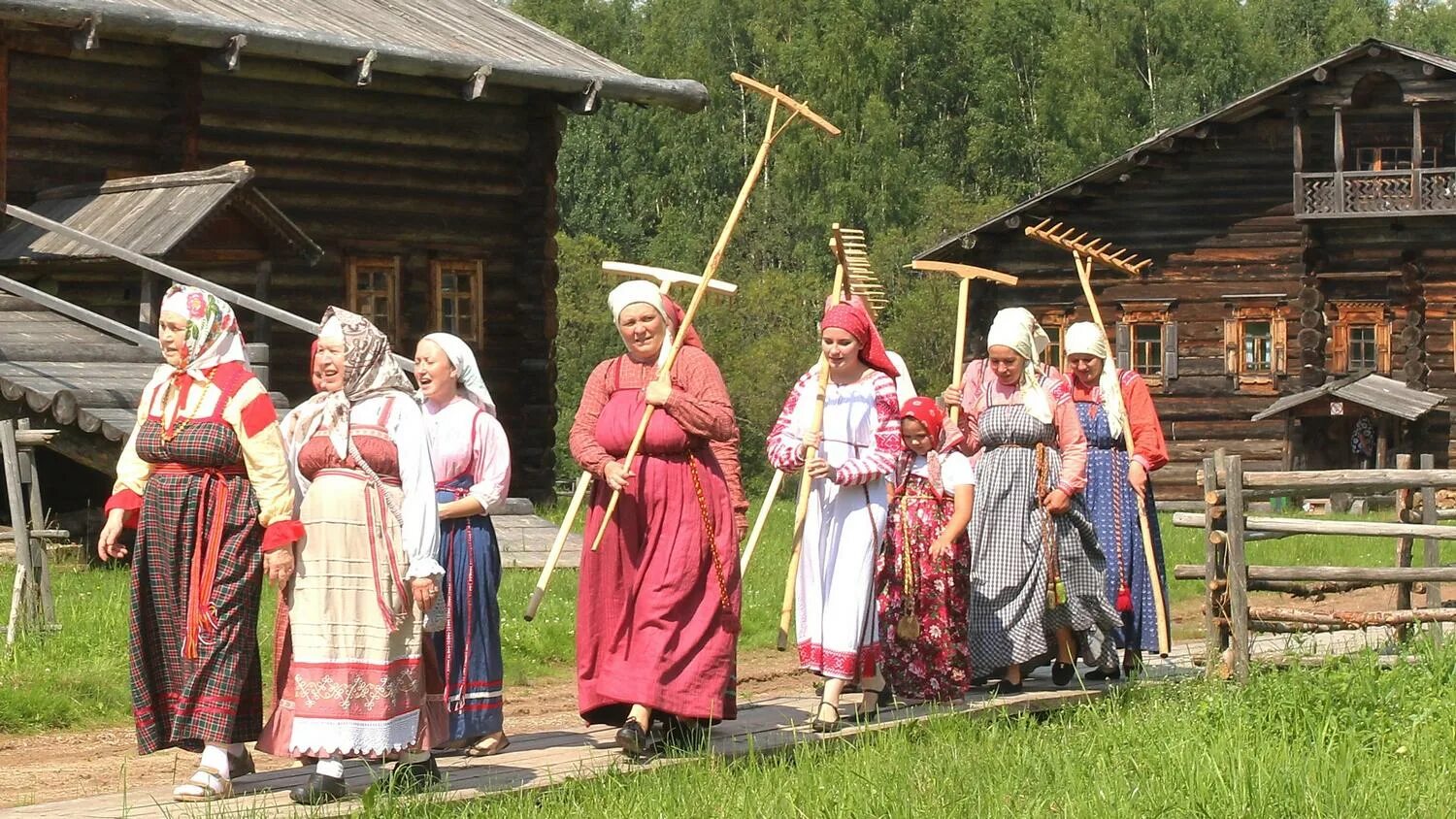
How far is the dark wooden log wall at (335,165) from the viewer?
50.1ft

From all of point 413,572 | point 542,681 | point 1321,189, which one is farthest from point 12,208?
point 1321,189

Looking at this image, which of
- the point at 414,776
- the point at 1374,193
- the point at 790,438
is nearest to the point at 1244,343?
the point at 1374,193

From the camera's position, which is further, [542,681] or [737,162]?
[737,162]

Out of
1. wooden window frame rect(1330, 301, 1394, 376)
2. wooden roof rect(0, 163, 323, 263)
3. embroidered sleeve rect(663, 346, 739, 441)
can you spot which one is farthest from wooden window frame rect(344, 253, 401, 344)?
wooden window frame rect(1330, 301, 1394, 376)

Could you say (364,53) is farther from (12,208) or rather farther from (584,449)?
(584,449)

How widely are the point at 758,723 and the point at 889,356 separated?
Result: 57.1 inches

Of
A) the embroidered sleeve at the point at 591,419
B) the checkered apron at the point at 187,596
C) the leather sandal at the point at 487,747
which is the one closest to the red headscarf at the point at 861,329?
the embroidered sleeve at the point at 591,419

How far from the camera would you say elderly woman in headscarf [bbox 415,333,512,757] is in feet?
23.8

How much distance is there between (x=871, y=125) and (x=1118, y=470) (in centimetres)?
3489

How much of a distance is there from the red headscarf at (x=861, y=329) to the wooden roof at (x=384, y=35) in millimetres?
7787

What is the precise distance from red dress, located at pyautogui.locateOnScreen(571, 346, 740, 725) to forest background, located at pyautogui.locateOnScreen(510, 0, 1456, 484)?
30710 millimetres

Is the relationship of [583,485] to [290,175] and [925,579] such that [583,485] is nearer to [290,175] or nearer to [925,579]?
[925,579]

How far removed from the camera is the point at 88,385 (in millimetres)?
12633

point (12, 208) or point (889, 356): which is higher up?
point (12, 208)
